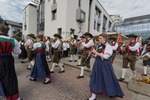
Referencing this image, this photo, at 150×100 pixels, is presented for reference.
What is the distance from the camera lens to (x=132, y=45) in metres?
4.14

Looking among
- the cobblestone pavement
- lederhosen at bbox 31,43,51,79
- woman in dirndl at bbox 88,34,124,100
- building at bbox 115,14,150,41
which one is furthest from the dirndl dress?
building at bbox 115,14,150,41

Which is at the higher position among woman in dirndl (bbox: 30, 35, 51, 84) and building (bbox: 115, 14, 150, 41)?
building (bbox: 115, 14, 150, 41)

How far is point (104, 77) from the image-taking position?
2680mm

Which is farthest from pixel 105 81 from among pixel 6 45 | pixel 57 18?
pixel 57 18

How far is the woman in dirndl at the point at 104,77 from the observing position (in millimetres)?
2646

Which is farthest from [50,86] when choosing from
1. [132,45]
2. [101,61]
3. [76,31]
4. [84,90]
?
[76,31]

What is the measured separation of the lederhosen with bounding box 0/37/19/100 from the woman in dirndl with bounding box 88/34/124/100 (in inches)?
74.4

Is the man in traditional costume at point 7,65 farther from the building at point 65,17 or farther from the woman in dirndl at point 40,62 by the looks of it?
the building at point 65,17

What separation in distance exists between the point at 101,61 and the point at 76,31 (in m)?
16.8

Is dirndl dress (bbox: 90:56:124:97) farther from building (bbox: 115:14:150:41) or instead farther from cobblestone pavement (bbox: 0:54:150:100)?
building (bbox: 115:14:150:41)

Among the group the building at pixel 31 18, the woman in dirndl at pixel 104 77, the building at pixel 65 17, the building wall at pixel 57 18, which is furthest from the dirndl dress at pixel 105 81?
the building at pixel 31 18

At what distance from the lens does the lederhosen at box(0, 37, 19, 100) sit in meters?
2.32

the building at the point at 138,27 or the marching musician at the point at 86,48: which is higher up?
the building at the point at 138,27

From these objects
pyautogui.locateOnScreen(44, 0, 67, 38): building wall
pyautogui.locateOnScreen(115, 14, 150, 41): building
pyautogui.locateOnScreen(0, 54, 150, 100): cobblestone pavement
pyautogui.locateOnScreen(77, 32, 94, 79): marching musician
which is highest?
pyautogui.locateOnScreen(115, 14, 150, 41): building
